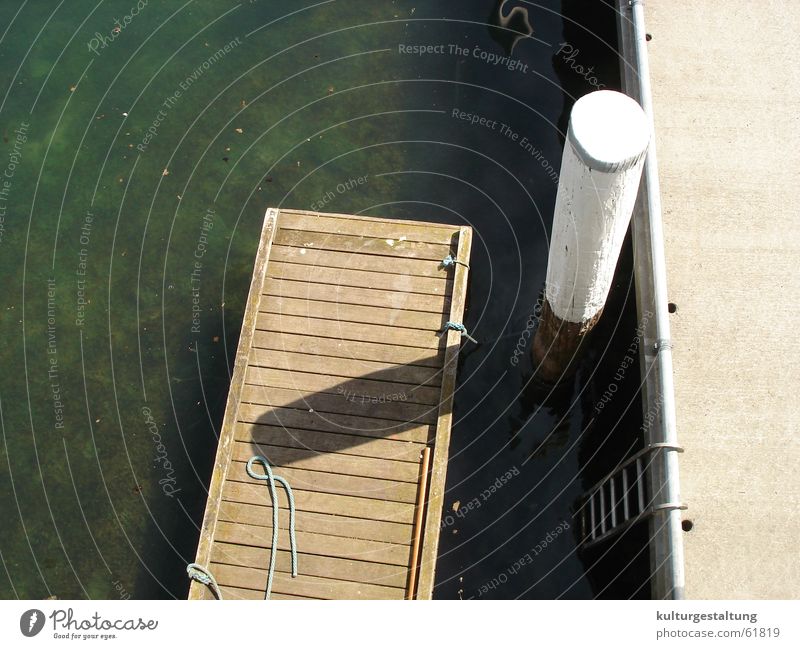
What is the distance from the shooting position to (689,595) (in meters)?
6.41

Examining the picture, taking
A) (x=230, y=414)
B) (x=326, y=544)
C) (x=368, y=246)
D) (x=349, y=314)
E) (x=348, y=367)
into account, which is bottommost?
(x=326, y=544)

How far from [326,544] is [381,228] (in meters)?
2.77

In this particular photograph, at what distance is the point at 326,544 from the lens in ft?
21.5

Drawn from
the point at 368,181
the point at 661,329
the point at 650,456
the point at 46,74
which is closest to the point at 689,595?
the point at 650,456

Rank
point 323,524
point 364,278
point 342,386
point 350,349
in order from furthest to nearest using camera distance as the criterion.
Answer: point 364,278, point 350,349, point 342,386, point 323,524

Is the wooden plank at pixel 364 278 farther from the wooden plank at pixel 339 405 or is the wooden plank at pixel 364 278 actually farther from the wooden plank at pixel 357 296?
the wooden plank at pixel 339 405

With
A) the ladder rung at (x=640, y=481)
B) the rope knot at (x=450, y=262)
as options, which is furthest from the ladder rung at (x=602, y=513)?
the rope knot at (x=450, y=262)

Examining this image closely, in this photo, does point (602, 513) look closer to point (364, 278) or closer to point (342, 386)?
point (342, 386)

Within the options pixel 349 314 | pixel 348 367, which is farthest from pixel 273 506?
pixel 349 314

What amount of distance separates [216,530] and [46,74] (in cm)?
654

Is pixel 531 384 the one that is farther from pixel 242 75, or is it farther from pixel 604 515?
pixel 242 75

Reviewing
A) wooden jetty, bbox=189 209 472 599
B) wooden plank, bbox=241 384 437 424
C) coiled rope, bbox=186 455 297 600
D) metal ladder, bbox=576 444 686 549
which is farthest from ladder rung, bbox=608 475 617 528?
coiled rope, bbox=186 455 297 600

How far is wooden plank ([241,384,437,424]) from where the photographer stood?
22.7 ft

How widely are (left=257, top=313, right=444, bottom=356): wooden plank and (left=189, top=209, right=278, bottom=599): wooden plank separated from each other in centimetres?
17
